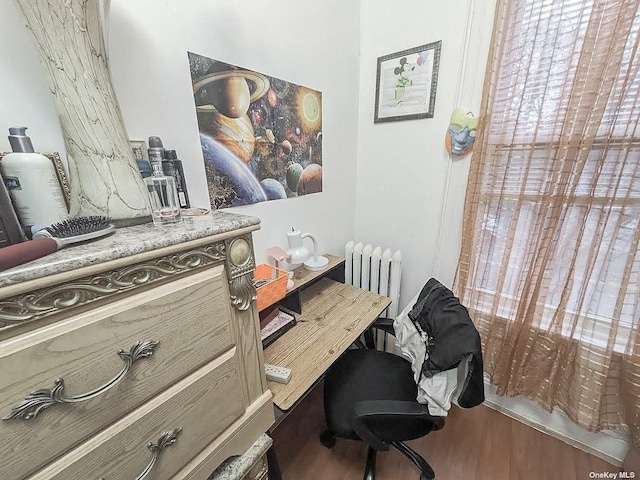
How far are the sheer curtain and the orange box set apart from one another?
3.12 ft

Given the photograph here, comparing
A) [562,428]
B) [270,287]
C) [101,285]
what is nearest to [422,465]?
[562,428]

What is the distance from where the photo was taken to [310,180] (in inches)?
53.4

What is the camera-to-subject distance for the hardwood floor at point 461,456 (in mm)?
1138

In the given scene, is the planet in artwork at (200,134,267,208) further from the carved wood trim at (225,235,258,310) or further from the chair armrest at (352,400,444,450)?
the chair armrest at (352,400,444,450)

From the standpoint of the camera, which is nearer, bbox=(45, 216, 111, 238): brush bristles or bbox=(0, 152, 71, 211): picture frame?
bbox=(45, 216, 111, 238): brush bristles

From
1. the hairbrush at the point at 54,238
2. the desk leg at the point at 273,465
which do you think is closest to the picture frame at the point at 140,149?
the hairbrush at the point at 54,238

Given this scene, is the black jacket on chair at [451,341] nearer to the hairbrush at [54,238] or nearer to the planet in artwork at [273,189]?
the planet in artwork at [273,189]

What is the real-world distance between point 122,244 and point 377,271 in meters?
1.37

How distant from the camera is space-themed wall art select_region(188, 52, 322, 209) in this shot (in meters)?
0.89

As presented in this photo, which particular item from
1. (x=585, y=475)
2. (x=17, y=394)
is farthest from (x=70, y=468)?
(x=585, y=475)

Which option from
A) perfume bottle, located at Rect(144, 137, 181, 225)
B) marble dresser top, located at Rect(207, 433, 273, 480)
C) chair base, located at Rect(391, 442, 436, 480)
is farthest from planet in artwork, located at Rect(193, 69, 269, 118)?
chair base, located at Rect(391, 442, 436, 480)

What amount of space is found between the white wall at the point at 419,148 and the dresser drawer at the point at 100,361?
1.27m

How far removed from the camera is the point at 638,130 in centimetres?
86

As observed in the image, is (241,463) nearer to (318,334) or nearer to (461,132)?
(318,334)
